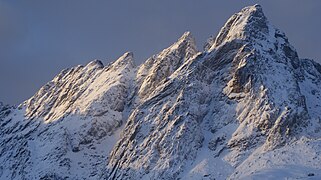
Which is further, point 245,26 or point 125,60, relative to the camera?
point 125,60

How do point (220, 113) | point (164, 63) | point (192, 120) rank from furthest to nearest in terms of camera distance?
1. point (164, 63)
2. point (220, 113)
3. point (192, 120)

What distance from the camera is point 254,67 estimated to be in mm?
134750

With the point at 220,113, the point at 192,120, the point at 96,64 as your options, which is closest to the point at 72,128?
the point at 192,120

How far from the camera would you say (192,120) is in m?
131

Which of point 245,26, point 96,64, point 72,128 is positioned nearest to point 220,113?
point 245,26

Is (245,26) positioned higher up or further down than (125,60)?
further down

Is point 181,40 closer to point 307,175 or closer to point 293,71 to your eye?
point 293,71

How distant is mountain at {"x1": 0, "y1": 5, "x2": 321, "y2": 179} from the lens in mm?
121438

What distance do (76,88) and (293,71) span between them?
51773mm

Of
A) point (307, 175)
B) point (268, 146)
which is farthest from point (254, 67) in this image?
point (307, 175)

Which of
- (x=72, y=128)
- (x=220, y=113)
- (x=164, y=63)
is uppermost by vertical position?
(x=164, y=63)

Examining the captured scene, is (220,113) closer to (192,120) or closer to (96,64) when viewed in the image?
(192,120)

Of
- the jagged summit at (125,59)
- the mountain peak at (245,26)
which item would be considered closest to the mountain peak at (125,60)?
the jagged summit at (125,59)

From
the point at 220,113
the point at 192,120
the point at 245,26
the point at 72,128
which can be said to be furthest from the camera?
the point at 72,128
